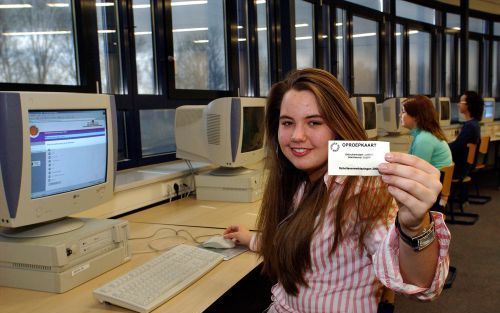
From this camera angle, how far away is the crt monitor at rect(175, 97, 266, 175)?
2402 millimetres

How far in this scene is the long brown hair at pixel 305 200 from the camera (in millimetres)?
1053

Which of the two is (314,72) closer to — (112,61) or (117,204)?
(117,204)

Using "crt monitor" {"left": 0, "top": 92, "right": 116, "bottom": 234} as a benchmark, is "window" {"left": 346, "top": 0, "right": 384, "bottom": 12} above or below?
above

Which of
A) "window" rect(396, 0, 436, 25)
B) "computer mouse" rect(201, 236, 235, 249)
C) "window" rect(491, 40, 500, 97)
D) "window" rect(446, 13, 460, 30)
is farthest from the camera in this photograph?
"window" rect(491, 40, 500, 97)

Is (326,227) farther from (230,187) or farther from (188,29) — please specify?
(188,29)

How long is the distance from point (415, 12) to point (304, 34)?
288cm

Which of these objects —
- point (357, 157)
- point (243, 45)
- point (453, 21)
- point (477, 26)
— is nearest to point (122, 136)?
point (243, 45)

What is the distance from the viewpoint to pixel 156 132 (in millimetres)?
3279

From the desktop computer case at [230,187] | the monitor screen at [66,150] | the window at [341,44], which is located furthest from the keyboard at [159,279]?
the window at [341,44]

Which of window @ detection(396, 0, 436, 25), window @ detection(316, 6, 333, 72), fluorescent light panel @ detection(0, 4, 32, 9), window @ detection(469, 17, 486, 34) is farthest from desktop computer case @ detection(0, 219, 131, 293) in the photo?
window @ detection(469, 17, 486, 34)

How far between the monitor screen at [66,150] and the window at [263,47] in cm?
322

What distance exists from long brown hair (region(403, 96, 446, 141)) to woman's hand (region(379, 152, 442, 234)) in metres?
2.81

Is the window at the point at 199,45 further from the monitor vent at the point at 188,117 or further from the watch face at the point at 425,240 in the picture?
the watch face at the point at 425,240

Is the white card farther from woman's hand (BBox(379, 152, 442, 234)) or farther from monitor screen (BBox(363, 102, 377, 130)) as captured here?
monitor screen (BBox(363, 102, 377, 130))
